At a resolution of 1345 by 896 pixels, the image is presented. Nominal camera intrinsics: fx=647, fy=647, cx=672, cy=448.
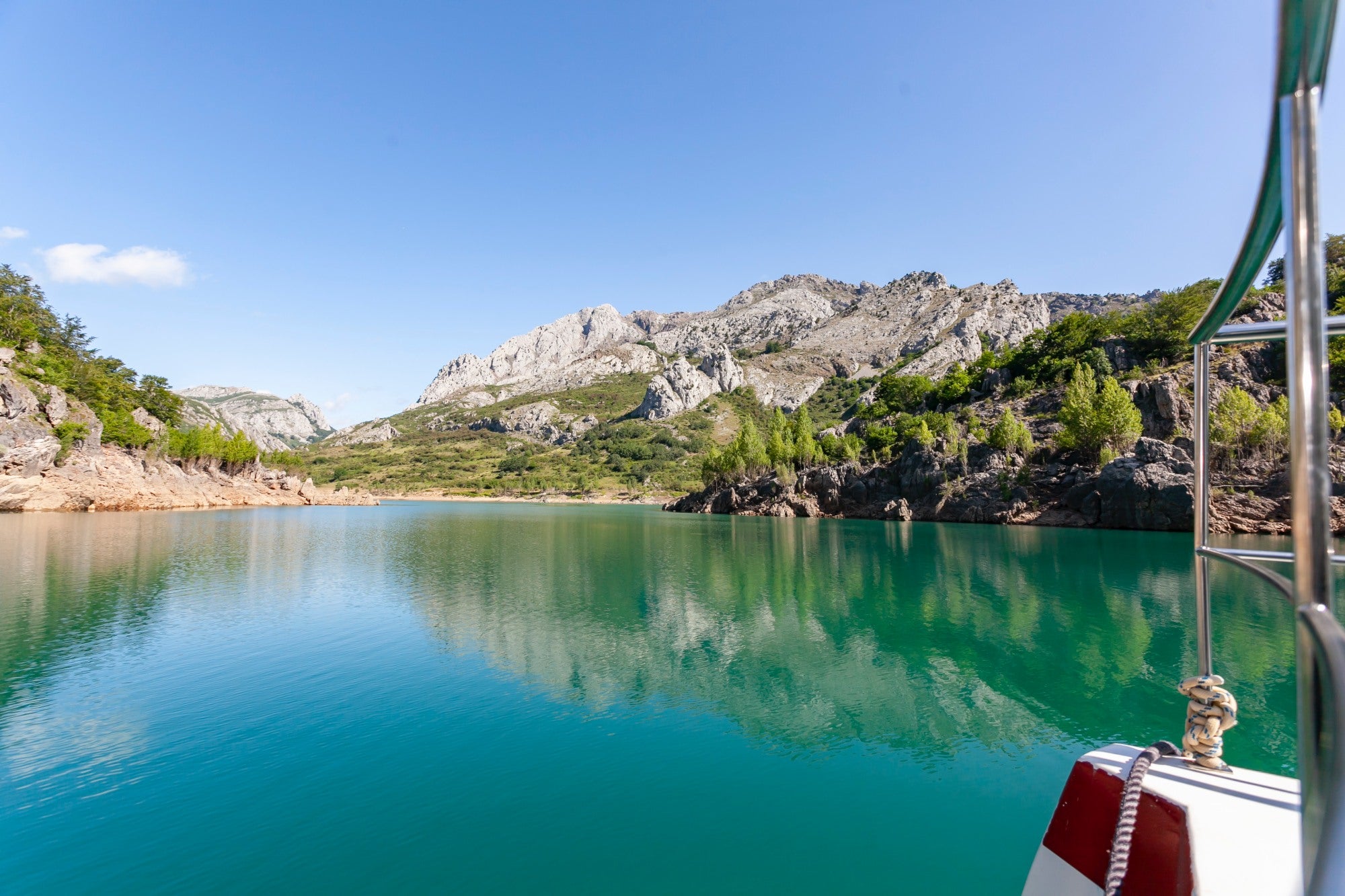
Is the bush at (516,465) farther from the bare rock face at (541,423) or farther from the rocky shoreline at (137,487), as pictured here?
the rocky shoreline at (137,487)

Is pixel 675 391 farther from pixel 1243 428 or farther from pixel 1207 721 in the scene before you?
pixel 1207 721

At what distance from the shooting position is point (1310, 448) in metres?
1.51

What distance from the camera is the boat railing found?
3.81ft

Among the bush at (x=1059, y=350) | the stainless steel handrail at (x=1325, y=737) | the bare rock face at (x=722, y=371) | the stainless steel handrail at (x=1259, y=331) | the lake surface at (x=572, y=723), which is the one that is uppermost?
the bare rock face at (x=722, y=371)

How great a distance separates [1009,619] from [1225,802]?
53.7 ft

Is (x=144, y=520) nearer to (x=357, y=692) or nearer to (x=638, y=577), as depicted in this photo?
(x=638, y=577)

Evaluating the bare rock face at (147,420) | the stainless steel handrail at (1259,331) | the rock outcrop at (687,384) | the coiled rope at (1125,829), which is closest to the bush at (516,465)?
the rock outcrop at (687,384)

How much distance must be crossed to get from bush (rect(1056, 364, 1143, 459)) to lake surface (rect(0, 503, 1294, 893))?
39698 millimetres

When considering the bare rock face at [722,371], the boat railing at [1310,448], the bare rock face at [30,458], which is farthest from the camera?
the bare rock face at [722,371]

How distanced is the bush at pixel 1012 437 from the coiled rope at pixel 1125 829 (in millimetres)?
70393

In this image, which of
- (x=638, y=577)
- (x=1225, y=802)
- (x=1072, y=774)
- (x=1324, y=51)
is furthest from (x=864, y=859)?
(x=638, y=577)

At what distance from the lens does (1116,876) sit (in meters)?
3.71

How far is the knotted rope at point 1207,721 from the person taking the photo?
13.6 feet

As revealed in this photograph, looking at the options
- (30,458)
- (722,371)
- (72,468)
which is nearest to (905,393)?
(72,468)
